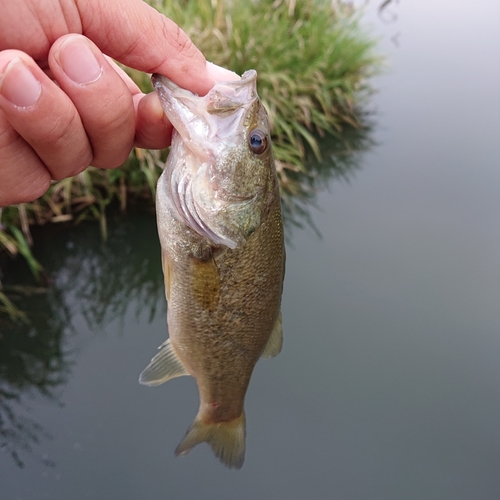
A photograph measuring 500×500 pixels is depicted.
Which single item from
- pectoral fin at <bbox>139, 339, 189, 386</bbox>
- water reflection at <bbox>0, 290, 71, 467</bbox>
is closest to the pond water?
water reflection at <bbox>0, 290, 71, 467</bbox>

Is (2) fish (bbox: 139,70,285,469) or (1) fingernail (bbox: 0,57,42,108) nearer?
(1) fingernail (bbox: 0,57,42,108)

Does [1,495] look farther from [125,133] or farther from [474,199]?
[474,199]

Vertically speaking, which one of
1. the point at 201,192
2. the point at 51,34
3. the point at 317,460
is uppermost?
the point at 51,34

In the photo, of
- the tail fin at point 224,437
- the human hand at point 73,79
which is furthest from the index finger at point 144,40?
the tail fin at point 224,437

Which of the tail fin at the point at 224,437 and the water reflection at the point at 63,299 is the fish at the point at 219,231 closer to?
the tail fin at the point at 224,437

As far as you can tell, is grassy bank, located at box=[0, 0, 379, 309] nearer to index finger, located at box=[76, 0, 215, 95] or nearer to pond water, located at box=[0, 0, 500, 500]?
pond water, located at box=[0, 0, 500, 500]

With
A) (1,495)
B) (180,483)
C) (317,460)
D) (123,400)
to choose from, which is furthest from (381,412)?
(1,495)

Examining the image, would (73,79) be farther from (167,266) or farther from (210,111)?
(167,266)
